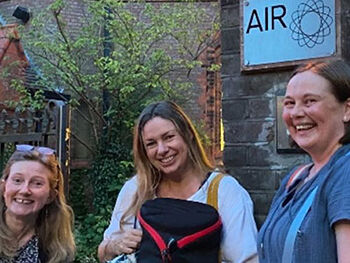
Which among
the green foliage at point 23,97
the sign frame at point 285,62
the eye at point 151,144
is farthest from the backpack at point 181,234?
the green foliage at point 23,97

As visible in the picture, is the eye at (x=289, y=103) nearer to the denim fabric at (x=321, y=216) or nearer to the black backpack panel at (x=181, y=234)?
the denim fabric at (x=321, y=216)

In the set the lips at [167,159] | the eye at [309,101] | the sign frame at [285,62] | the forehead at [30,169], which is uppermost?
the sign frame at [285,62]

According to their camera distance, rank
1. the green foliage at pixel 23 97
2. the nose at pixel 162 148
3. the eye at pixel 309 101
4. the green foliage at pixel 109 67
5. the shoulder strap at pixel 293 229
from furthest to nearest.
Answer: the green foliage at pixel 109 67
the green foliage at pixel 23 97
the nose at pixel 162 148
the eye at pixel 309 101
the shoulder strap at pixel 293 229

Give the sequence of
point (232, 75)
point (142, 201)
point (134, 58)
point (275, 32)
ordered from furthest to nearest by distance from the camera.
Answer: point (134, 58) → point (232, 75) → point (275, 32) → point (142, 201)

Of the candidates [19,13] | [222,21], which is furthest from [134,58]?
[222,21]

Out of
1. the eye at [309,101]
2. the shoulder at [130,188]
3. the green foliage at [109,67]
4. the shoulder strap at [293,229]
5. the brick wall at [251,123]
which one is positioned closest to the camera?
the shoulder strap at [293,229]

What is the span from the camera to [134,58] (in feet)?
33.2

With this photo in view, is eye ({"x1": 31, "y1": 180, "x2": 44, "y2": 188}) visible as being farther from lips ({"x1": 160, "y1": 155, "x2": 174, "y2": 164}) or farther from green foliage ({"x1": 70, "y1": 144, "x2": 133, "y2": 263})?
green foliage ({"x1": 70, "y1": 144, "x2": 133, "y2": 263})

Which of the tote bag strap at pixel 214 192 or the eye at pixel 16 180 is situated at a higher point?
the eye at pixel 16 180

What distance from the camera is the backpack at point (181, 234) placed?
80.7 inches

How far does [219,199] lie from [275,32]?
1.06 m

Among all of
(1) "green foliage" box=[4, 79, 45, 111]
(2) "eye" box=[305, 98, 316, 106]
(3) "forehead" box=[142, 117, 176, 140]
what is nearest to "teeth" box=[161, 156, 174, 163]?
(3) "forehead" box=[142, 117, 176, 140]

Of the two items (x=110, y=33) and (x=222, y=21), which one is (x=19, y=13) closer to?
(x=110, y=33)

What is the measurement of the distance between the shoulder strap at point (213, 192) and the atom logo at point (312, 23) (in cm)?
93
